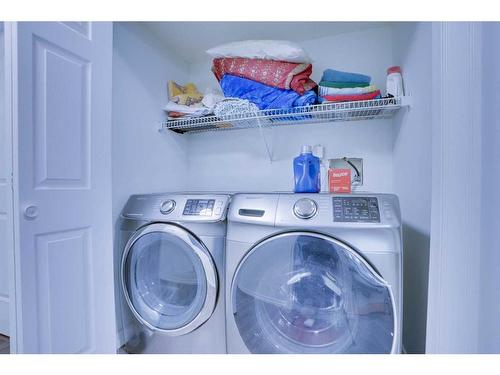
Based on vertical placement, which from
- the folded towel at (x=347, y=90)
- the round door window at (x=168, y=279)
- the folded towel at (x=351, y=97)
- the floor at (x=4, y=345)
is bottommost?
the floor at (x=4, y=345)

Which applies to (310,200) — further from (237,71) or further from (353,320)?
(237,71)

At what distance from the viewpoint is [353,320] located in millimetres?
986

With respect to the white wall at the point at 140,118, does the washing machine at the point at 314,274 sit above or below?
below

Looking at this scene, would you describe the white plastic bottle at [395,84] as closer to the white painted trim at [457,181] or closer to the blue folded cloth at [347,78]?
the blue folded cloth at [347,78]

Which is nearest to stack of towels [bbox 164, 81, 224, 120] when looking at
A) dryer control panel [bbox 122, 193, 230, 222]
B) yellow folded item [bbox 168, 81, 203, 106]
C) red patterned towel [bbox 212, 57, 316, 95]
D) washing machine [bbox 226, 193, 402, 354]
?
yellow folded item [bbox 168, 81, 203, 106]

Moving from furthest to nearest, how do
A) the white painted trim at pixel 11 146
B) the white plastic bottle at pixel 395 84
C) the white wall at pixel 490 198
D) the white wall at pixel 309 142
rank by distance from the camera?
the white wall at pixel 309 142
the white plastic bottle at pixel 395 84
the white painted trim at pixel 11 146
the white wall at pixel 490 198

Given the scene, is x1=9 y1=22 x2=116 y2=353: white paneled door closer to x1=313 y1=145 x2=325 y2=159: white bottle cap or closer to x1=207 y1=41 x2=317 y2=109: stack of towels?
x1=207 y1=41 x2=317 y2=109: stack of towels

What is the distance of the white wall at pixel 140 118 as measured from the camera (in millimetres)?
1460

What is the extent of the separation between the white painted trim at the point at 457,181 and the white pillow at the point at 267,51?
0.75 m

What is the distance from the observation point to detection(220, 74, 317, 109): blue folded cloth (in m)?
1.46

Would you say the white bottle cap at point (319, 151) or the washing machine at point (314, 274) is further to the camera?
the white bottle cap at point (319, 151)

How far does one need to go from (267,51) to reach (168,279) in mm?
1508

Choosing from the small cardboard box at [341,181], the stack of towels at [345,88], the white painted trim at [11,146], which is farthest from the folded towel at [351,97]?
the white painted trim at [11,146]
